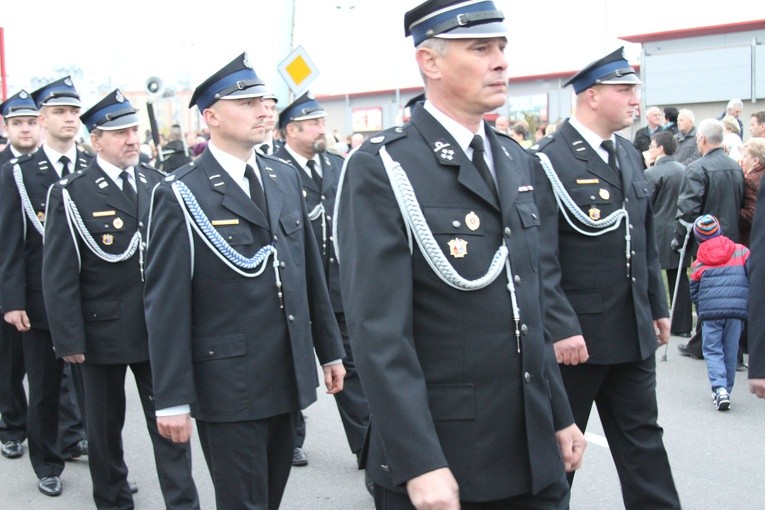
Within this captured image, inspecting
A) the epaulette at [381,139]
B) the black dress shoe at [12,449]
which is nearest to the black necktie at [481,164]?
the epaulette at [381,139]

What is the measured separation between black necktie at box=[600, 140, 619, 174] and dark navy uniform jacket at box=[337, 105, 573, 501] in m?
2.12

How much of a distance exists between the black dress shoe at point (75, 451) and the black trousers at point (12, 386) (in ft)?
1.44

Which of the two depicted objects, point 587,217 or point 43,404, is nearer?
point 587,217

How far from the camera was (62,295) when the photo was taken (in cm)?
522

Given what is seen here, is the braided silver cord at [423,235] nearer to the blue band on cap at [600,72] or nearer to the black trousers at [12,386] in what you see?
the blue band on cap at [600,72]

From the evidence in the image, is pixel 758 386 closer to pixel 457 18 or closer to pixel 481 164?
pixel 481 164

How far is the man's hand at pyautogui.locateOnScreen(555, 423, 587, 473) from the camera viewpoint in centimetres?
298

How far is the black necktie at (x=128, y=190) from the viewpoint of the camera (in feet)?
17.9

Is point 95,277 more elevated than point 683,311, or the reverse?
point 95,277

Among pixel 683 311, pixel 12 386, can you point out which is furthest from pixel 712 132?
pixel 12 386

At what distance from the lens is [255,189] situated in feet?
13.6

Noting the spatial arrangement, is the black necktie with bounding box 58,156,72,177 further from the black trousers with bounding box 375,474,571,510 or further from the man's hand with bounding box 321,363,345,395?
the black trousers with bounding box 375,474,571,510

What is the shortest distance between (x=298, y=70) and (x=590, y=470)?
25.3ft

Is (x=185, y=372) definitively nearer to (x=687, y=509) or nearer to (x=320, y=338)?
(x=320, y=338)
